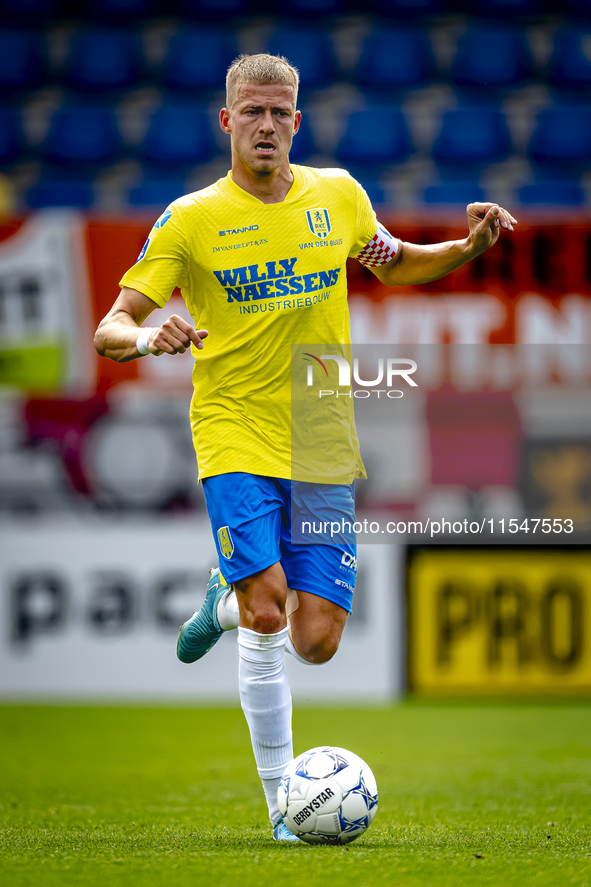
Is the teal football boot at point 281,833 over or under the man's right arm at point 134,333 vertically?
under

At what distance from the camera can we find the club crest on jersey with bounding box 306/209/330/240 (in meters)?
3.68

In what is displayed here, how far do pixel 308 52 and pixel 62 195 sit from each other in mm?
2480

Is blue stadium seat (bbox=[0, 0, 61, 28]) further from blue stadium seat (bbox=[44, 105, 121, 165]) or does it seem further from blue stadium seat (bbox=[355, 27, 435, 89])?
blue stadium seat (bbox=[355, 27, 435, 89])

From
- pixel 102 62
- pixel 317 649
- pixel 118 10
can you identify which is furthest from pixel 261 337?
pixel 118 10

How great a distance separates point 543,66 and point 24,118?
14.9ft

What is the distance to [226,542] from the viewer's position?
3.53 m

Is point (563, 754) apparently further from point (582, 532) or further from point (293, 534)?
point (293, 534)

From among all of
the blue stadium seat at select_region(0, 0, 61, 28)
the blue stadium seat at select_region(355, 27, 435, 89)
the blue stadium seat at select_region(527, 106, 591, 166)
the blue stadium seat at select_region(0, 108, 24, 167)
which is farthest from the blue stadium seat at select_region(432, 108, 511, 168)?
the blue stadium seat at select_region(0, 0, 61, 28)

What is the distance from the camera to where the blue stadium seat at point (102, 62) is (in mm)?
10180

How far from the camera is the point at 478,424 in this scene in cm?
748

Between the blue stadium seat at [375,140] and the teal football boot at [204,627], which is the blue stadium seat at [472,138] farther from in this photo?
the teal football boot at [204,627]

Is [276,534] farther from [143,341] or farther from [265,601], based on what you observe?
[143,341]

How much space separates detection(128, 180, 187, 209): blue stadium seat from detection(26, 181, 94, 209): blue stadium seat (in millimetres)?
377

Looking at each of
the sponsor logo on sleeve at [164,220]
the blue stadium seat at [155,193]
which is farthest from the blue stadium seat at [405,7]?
the sponsor logo on sleeve at [164,220]
